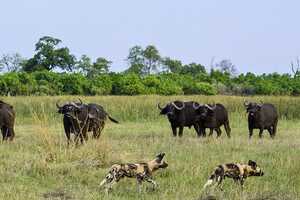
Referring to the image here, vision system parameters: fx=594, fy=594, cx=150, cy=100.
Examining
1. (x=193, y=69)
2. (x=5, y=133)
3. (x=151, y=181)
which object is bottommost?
(x=151, y=181)

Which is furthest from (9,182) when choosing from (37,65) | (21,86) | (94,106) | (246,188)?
(37,65)

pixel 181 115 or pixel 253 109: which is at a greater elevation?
pixel 253 109

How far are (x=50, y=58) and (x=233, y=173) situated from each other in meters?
40.5

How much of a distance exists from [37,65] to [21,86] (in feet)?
39.5

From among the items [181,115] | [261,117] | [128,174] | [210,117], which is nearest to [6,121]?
[181,115]

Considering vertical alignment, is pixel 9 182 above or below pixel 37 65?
below

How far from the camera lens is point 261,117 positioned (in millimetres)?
20156

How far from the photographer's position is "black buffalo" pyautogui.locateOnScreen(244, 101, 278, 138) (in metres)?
20.0

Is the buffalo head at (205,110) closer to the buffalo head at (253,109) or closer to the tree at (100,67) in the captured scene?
the buffalo head at (253,109)

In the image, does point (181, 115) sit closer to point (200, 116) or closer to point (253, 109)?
point (200, 116)

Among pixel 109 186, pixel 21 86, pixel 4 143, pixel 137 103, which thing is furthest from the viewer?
pixel 21 86

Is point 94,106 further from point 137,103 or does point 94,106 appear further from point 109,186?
point 137,103

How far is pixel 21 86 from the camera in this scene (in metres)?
37.5

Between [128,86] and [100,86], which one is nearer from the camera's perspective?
[128,86]
